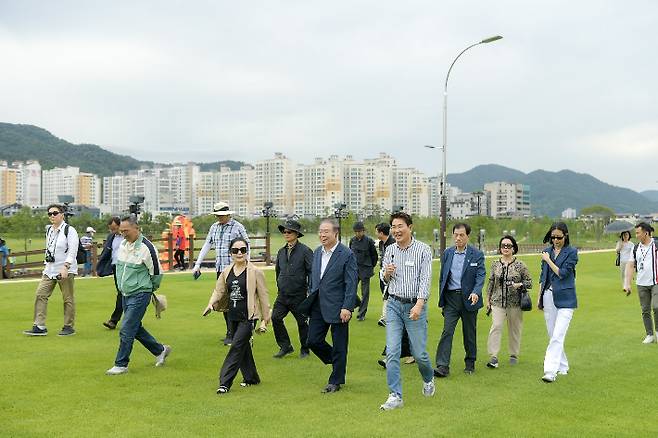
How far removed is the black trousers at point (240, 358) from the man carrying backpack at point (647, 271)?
6.51m

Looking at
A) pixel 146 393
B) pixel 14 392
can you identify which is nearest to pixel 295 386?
pixel 146 393

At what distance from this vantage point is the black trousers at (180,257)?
93.3ft

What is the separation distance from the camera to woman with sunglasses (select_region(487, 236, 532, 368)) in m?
9.25

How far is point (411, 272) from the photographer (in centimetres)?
710

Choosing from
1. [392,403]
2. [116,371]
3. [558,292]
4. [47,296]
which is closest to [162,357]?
[116,371]

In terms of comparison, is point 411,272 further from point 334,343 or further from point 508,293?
point 508,293

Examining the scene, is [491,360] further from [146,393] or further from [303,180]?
[303,180]

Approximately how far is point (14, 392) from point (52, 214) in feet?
13.3

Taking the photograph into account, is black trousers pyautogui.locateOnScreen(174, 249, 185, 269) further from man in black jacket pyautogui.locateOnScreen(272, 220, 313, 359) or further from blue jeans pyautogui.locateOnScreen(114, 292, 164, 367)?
blue jeans pyautogui.locateOnScreen(114, 292, 164, 367)

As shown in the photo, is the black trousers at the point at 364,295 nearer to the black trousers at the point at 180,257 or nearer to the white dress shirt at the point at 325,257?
the white dress shirt at the point at 325,257

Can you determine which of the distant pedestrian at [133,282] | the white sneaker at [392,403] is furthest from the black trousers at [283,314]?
the white sneaker at [392,403]

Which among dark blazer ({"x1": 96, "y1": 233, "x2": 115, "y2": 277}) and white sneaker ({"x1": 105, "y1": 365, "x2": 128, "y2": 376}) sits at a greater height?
dark blazer ({"x1": 96, "y1": 233, "x2": 115, "y2": 277})

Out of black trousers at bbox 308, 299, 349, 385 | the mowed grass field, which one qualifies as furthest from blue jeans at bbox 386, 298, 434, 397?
black trousers at bbox 308, 299, 349, 385

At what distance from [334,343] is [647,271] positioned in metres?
5.99
